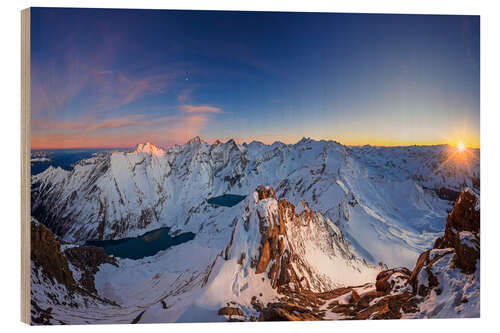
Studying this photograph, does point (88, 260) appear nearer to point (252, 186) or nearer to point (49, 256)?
point (49, 256)

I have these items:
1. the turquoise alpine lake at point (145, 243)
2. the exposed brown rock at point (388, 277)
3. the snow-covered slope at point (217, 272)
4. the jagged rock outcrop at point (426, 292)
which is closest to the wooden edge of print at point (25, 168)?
the snow-covered slope at point (217, 272)

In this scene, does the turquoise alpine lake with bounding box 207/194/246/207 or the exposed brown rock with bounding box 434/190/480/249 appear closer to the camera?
the exposed brown rock with bounding box 434/190/480/249

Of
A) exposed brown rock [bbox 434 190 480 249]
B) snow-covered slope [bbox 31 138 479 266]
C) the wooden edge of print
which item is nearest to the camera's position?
the wooden edge of print

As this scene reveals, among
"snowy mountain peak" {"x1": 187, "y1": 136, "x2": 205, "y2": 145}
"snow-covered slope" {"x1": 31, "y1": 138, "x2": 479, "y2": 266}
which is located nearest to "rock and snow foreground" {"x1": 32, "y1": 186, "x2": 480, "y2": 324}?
"snow-covered slope" {"x1": 31, "y1": 138, "x2": 479, "y2": 266}

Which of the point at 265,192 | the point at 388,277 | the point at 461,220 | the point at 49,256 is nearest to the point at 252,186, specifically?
the point at 265,192

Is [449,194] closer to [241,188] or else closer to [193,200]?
[241,188]

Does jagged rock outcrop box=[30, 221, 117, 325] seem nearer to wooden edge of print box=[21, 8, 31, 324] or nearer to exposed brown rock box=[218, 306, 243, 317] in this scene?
wooden edge of print box=[21, 8, 31, 324]
